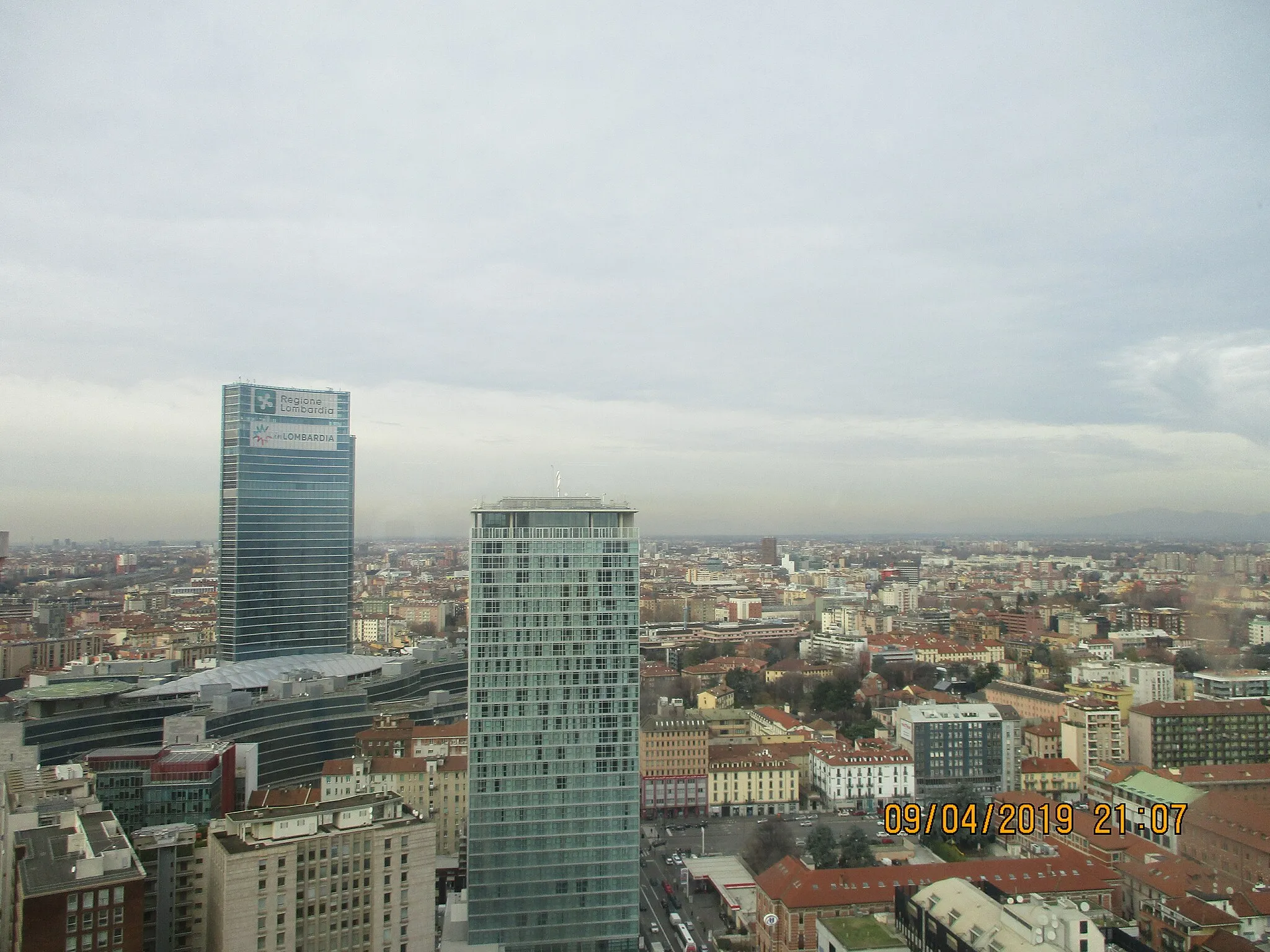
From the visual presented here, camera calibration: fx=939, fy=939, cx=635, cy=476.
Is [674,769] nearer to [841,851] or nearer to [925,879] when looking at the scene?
[841,851]

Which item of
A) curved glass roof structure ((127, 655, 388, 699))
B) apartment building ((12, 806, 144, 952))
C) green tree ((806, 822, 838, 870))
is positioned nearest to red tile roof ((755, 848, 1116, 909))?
green tree ((806, 822, 838, 870))

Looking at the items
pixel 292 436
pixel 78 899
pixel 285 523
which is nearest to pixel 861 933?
pixel 78 899

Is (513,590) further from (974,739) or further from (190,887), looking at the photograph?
(974,739)

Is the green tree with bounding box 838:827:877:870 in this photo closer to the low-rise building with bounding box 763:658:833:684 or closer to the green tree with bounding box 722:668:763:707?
the green tree with bounding box 722:668:763:707

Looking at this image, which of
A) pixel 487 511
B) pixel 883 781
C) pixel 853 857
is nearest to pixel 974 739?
pixel 883 781
